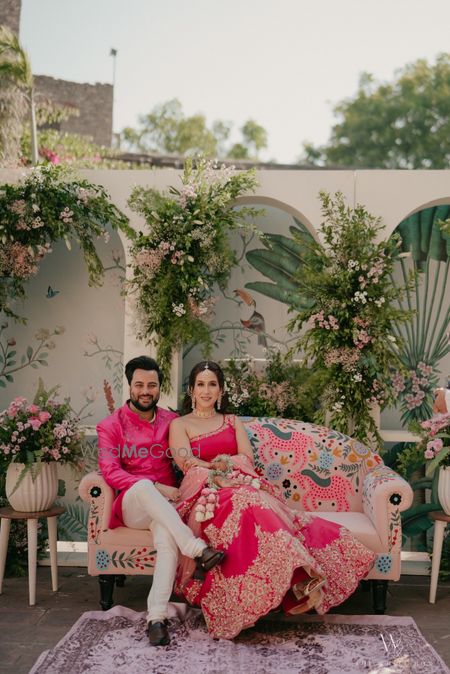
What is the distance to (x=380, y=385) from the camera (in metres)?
5.01

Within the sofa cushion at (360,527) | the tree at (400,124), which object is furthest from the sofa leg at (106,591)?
the tree at (400,124)

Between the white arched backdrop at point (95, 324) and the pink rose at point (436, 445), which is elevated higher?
the white arched backdrop at point (95, 324)

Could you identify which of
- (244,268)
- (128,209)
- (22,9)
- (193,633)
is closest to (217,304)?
(244,268)

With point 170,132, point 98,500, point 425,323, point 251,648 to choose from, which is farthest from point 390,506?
point 170,132

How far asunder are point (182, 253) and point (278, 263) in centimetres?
112

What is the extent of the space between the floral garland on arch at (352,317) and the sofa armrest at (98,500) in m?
1.62

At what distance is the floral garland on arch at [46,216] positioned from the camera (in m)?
5.07

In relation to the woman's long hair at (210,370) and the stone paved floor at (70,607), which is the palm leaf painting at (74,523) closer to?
the stone paved floor at (70,607)

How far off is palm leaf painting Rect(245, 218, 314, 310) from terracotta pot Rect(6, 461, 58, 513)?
2223mm

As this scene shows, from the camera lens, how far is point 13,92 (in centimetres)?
1124

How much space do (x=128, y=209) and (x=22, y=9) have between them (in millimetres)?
11104

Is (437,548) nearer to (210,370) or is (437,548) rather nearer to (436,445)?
(436,445)

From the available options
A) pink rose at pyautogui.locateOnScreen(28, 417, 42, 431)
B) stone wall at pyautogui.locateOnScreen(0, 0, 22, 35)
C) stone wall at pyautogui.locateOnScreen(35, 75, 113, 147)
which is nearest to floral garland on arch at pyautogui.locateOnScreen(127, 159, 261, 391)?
pink rose at pyautogui.locateOnScreen(28, 417, 42, 431)

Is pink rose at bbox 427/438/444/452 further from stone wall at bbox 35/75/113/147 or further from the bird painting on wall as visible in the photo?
stone wall at bbox 35/75/113/147
